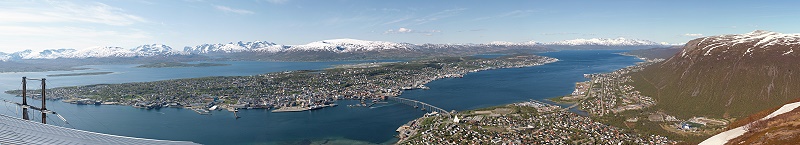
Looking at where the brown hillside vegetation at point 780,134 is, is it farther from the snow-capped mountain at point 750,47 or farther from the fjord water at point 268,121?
the snow-capped mountain at point 750,47

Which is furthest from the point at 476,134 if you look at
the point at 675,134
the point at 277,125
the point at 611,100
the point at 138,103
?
the point at 138,103

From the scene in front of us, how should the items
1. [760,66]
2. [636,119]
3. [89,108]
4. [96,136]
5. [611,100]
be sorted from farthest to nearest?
[89,108]
[611,100]
[760,66]
[636,119]
[96,136]

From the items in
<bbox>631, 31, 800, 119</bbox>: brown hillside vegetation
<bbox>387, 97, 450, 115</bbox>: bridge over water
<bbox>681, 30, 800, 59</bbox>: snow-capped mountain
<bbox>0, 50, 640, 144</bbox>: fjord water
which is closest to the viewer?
<bbox>0, 50, 640, 144</bbox>: fjord water

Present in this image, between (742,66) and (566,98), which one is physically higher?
(742,66)

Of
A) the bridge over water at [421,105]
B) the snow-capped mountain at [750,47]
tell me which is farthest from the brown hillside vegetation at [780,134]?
the snow-capped mountain at [750,47]

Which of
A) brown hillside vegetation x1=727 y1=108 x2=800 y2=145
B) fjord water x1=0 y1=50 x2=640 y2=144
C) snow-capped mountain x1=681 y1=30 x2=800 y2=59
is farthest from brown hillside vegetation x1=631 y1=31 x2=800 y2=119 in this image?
brown hillside vegetation x1=727 y1=108 x2=800 y2=145

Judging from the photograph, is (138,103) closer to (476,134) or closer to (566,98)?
(476,134)

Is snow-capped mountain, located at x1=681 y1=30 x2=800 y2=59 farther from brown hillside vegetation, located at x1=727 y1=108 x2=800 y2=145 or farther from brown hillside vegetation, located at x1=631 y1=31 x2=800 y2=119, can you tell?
brown hillside vegetation, located at x1=727 y1=108 x2=800 y2=145

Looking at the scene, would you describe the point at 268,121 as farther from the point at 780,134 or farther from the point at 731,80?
the point at 731,80
